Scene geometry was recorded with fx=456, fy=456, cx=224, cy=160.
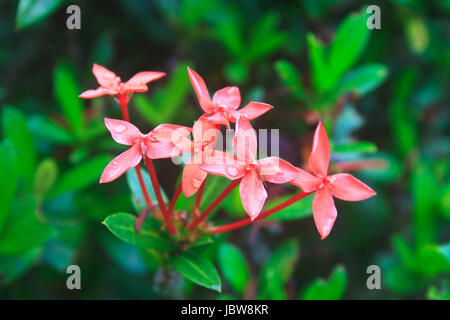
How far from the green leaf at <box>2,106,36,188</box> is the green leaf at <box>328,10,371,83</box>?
0.87 m

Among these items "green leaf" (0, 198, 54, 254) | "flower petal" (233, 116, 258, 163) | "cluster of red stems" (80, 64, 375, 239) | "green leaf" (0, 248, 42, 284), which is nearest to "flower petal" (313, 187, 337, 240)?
"cluster of red stems" (80, 64, 375, 239)

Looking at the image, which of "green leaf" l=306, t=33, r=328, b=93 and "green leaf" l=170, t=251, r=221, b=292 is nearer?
"green leaf" l=170, t=251, r=221, b=292

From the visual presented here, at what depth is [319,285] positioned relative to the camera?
Answer: 110cm

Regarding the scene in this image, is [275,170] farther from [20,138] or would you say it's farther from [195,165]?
[20,138]

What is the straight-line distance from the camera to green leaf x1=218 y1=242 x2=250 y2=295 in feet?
4.08

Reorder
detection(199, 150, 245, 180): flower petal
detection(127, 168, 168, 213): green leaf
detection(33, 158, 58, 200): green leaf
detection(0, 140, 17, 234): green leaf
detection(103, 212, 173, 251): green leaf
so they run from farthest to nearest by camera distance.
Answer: detection(33, 158, 58, 200): green leaf, detection(0, 140, 17, 234): green leaf, detection(127, 168, 168, 213): green leaf, detection(103, 212, 173, 251): green leaf, detection(199, 150, 245, 180): flower petal

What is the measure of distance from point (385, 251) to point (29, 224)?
1157 mm

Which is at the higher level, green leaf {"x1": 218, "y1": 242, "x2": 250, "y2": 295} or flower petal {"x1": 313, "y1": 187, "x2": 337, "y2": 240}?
flower petal {"x1": 313, "y1": 187, "x2": 337, "y2": 240}

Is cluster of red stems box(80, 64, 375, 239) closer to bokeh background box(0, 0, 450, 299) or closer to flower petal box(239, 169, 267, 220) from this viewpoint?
flower petal box(239, 169, 267, 220)

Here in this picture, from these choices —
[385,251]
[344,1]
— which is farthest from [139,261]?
[344,1]

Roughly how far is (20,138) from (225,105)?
0.70 metres

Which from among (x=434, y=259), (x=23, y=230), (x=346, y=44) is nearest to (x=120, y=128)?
(x=23, y=230)

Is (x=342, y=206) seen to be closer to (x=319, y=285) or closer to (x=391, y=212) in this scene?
(x=391, y=212)

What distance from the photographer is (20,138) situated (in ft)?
4.16
